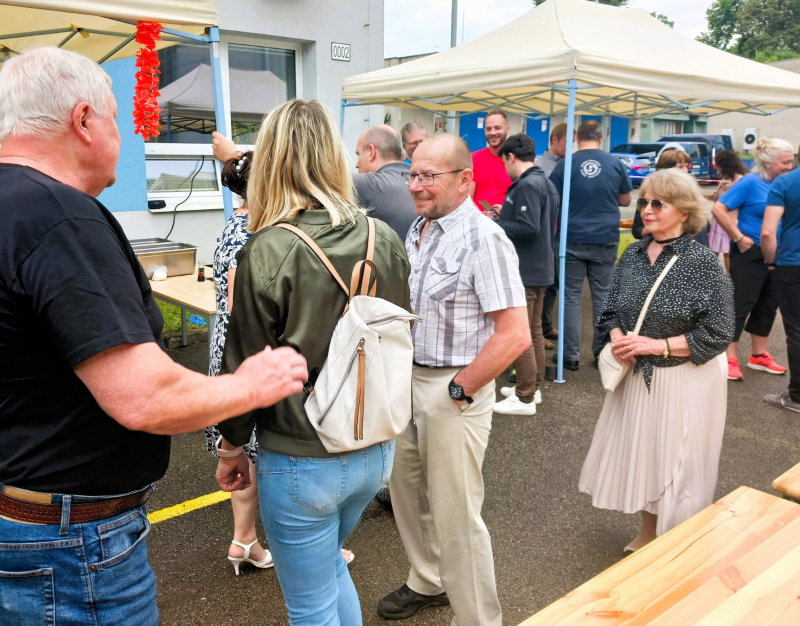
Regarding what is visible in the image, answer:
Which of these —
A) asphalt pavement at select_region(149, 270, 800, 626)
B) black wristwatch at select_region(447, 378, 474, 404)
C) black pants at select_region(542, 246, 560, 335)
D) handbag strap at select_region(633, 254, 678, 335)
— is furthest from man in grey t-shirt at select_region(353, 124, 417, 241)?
black pants at select_region(542, 246, 560, 335)

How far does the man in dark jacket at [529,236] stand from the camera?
15.5ft

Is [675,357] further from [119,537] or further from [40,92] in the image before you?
[40,92]

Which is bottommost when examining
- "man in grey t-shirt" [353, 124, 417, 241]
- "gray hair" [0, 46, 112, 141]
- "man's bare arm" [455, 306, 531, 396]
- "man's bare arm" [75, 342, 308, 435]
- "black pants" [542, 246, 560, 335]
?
"black pants" [542, 246, 560, 335]

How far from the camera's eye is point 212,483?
3633 millimetres

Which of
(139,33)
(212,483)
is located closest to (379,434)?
(212,483)

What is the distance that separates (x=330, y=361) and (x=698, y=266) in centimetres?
181

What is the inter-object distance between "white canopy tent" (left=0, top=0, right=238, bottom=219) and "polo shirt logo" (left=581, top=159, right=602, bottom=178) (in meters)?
3.25

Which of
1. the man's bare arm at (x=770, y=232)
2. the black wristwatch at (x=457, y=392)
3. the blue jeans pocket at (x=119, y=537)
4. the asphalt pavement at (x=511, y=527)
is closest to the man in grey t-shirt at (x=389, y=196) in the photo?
the black wristwatch at (x=457, y=392)

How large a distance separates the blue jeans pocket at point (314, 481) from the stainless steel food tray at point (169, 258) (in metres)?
3.69

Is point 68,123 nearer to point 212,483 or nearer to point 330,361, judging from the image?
point 330,361

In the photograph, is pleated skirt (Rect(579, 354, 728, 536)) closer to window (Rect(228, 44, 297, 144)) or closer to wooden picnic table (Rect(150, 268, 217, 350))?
wooden picnic table (Rect(150, 268, 217, 350))

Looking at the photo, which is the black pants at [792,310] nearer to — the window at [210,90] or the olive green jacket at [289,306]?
the olive green jacket at [289,306]

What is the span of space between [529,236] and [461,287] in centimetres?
284

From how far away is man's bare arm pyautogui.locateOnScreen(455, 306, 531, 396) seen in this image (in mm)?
2156
